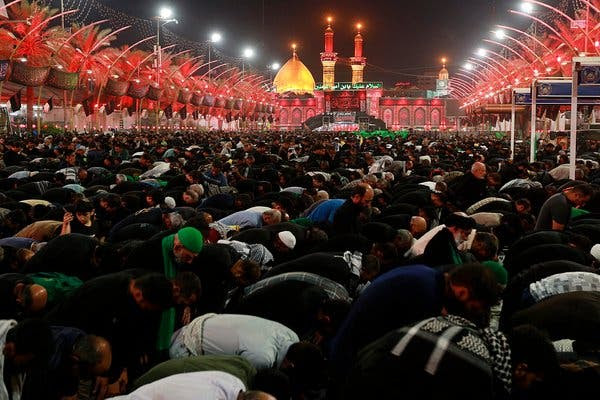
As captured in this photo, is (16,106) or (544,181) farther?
(16,106)

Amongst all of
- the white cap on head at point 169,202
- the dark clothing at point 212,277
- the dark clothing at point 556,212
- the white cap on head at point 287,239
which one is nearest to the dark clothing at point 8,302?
the dark clothing at point 212,277

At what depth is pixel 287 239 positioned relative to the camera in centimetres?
861

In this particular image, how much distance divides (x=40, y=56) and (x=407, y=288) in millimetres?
45743

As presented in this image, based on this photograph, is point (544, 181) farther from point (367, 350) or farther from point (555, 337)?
point (367, 350)

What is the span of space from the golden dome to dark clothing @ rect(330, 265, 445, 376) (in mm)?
109623

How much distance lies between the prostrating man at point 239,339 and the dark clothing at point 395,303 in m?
1.01

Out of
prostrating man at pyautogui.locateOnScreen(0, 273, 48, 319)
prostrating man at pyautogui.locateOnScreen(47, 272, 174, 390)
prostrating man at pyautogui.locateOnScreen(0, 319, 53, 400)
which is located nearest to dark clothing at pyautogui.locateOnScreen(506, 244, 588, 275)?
prostrating man at pyautogui.locateOnScreen(47, 272, 174, 390)

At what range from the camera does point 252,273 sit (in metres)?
7.09

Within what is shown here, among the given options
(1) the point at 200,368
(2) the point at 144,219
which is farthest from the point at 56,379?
(2) the point at 144,219

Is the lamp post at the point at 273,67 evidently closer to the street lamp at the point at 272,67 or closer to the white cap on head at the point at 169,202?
the street lamp at the point at 272,67

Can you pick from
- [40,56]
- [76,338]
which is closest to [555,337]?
[76,338]

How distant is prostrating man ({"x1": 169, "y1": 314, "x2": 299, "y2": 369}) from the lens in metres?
5.77

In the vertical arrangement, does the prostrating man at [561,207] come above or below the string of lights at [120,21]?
below

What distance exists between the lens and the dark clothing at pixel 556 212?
9000 mm
